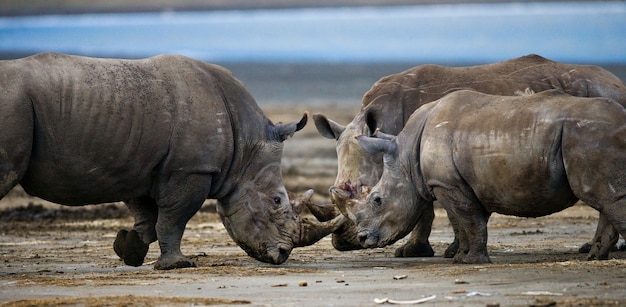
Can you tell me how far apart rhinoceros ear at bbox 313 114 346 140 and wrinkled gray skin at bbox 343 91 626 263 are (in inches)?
42.9

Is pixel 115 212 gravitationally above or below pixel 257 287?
below

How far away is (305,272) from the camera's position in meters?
11.3

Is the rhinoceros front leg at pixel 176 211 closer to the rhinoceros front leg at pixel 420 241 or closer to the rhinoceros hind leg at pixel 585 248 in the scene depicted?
the rhinoceros front leg at pixel 420 241

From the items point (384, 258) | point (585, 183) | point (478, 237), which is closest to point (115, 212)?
point (384, 258)

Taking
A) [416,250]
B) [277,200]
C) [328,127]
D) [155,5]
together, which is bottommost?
[155,5]

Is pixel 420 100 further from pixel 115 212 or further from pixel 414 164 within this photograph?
pixel 115 212

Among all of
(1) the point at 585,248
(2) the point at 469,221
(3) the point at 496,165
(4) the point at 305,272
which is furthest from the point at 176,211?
(1) the point at 585,248

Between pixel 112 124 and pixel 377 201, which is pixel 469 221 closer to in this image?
pixel 377 201

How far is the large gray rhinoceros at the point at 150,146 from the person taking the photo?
11148mm

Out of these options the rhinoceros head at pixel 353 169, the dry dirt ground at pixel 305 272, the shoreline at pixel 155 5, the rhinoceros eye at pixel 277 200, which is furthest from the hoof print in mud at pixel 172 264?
the shoreline at pixel 155 5

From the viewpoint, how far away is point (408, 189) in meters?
12.0

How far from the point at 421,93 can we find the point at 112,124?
10.7 ft

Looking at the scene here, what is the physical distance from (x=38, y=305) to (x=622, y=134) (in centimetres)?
463

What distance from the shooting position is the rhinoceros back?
1120 cm
